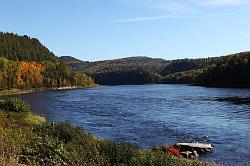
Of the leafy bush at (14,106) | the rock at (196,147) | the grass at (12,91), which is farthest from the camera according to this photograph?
the grass at (12,91)

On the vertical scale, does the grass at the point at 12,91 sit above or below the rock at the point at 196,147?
A: above

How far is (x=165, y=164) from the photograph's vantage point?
19.9 metres

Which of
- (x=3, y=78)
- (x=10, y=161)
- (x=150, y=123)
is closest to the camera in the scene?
(x=10, y=161)

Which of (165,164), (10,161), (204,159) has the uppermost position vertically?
(10,161)

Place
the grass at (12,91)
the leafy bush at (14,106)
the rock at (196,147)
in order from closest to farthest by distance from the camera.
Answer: the rock at (196,147)
the leafy bush at (14,106)
the grass at (12,91)

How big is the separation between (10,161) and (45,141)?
6544 mm

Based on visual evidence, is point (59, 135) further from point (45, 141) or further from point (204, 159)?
point (204, 159)

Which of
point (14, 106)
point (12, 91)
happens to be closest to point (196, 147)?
point (14, 106)

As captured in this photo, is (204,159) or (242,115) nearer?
(204,159)

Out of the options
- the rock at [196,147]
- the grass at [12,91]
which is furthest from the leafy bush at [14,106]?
the grass at [12,91]

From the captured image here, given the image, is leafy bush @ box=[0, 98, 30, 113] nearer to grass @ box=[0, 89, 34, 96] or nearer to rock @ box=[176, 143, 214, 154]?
rock @ box=[176, 143, 214, 154]

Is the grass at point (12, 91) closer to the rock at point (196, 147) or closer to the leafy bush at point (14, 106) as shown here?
the leafy bush at point (14, 106)

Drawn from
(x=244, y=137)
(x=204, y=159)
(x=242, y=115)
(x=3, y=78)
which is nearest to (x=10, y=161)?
(x=204, y=159)

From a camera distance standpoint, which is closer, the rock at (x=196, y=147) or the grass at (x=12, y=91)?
the rock at (x=196, y=147)
